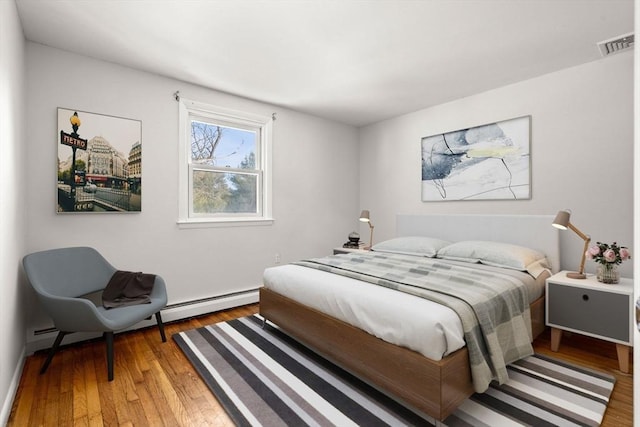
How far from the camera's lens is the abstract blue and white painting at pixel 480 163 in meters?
3.22

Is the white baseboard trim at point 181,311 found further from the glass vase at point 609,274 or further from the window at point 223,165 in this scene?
the glass vase at point 609,274

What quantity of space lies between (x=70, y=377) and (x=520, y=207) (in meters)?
4.20

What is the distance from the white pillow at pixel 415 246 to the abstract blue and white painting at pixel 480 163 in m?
0.70

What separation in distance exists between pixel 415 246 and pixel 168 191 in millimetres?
2730

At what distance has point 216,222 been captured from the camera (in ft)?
11.5

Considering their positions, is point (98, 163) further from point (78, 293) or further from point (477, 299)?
point (477, 299)

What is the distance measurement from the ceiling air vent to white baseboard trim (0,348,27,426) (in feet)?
15.4

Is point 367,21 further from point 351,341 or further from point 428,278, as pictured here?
point 351,341

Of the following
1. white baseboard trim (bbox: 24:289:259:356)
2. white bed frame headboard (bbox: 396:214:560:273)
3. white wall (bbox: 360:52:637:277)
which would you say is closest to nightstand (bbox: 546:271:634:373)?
white bed frame headboard (bbox: 396:214:560:273)

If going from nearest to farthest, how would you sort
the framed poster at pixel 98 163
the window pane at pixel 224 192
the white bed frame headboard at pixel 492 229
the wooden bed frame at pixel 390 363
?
the wooden bed frame at pixel 390 363
the framed poster at pixel 98 163
the white bed frame headboard at pixel 492 229
the window pane at pixel 224 192

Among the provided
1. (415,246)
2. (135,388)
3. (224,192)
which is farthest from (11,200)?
(415,246)

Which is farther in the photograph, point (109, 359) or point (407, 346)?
point (109, 359)

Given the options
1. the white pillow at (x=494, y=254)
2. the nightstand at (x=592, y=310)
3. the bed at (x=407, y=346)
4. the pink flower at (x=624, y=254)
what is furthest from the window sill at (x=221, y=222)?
the pink flower at (x=624, y=254)

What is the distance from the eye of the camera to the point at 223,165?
12.2 ft
